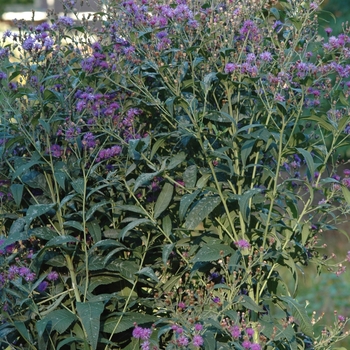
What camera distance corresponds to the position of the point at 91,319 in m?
2.66

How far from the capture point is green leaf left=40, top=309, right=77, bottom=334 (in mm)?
2711

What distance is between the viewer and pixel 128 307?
9.50 ft

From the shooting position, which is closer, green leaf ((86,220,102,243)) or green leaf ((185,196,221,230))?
green leaf ((185,196,221,230))

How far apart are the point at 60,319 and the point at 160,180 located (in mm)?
673

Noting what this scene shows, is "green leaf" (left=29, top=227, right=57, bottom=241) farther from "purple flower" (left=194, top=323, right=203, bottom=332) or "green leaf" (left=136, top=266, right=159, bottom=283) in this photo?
"purple flower" (left=194, top=323, right=203, bottom=332)

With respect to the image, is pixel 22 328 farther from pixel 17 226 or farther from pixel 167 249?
pixel 167 249

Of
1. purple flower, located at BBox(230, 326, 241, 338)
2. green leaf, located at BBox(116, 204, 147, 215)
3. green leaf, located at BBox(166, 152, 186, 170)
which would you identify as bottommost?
purple flower, located at BBox(230, 326, 241, 338)

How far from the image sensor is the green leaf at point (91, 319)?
2639 mm

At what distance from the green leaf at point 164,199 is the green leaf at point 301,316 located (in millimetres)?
570

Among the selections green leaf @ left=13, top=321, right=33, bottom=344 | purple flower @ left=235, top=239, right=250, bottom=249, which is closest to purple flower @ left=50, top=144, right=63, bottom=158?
green leaf @ left=13, top=321, right=33, bottom=344

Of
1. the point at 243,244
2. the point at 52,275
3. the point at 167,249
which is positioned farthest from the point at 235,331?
the point at 52,275

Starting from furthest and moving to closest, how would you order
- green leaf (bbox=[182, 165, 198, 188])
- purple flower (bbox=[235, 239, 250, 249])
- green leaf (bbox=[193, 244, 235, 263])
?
green leaf (bbox=[182, 165, 198, 188]), green leaf (bbox=[193, 244, 235, 263]), purple flower (bbox=[235, 239, 250, 249])

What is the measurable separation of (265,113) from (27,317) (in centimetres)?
125

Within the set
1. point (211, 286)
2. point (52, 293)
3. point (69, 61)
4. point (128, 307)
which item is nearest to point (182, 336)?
point (211, 286)
